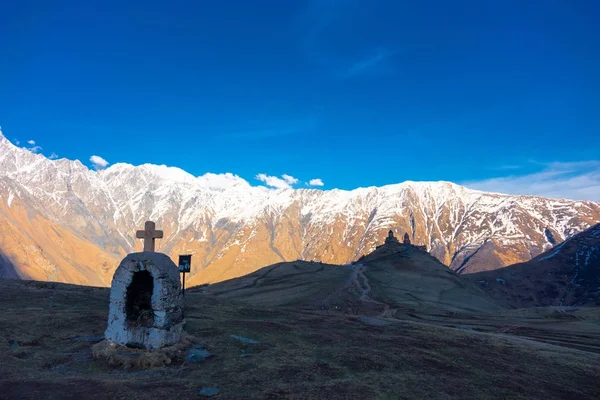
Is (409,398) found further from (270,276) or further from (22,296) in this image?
(270,276)

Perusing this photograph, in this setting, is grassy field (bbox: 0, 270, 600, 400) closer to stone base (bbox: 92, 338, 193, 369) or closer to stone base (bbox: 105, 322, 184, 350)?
stone base (bbox: 92, 338, 193, 369)

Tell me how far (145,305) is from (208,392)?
339 inches

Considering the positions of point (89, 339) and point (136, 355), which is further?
point (89, 339)

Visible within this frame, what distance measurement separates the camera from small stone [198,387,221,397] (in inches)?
586

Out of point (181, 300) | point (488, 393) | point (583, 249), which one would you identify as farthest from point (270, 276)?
point (583, 249)

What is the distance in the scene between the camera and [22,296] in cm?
3338

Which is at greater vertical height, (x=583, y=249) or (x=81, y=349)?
(x=583, y=249)

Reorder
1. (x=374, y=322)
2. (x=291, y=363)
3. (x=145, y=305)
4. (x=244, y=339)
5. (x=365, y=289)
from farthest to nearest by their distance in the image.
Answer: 1. (x=365, y=289)
2. (x=374, y=322)
3. (x=244, y=339)
4. (x=145, y=305)
5. (x=291, y=363)

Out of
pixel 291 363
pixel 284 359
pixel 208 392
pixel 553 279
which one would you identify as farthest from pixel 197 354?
pixel 553 279

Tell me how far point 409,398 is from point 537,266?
7277 inches

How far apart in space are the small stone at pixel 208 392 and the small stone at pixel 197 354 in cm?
477

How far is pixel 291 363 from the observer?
63.7ft

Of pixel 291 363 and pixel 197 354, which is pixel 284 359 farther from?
pixel 197 354

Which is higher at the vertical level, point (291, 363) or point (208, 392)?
point (291, 363)
